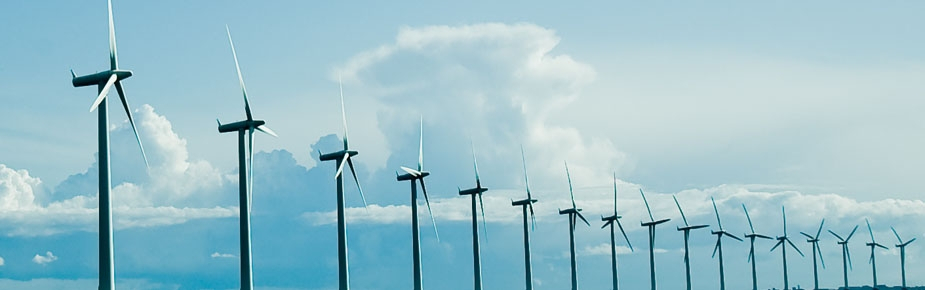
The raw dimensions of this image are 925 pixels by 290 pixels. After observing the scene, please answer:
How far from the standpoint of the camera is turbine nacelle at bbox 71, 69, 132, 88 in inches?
2758

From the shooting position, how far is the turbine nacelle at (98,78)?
230 ft

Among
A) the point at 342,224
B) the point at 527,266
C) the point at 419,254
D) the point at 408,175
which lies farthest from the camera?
the point at 527,266

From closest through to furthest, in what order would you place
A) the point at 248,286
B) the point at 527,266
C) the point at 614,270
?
1. the point at 248,286
2. the point at 527,266
3. the point at 614,270

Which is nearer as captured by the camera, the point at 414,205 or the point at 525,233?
the point at 414,205

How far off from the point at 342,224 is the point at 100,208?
40.2 m

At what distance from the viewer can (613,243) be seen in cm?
18238

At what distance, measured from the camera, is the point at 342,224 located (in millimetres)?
103062

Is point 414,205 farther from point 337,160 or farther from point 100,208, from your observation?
point 100,208

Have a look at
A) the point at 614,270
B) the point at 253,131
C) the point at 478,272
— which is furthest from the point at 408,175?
the point at 614,270

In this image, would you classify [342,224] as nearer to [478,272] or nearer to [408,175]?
[408,175]

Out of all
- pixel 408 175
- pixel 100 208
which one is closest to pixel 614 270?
pixel 408 175

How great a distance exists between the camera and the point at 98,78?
230 ft

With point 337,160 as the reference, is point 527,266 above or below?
below

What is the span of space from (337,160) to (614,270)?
77638 mm
